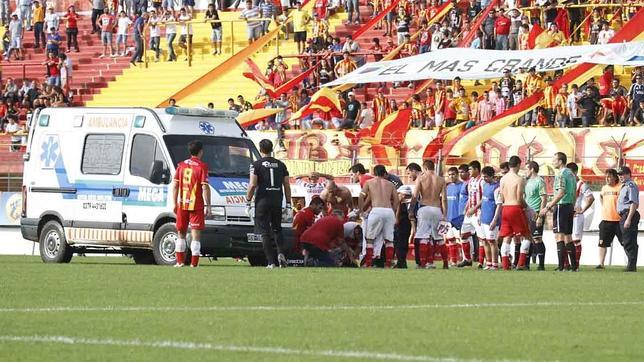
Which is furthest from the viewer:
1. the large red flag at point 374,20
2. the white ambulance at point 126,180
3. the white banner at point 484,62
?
the large red flag at point 374,20

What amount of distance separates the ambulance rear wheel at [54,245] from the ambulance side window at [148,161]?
1.78 meters

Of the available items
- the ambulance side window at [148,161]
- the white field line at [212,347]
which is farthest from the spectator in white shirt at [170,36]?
the white field line at [212,347]

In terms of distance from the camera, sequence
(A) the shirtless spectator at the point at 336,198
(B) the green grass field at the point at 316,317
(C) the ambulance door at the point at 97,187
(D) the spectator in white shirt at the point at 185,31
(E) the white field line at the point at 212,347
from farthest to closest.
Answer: (D) the spectator in white shirt at the point at 185,31
(A) the shirtless spectator at the point at 336,198
(C) the ambulance door at the point at 97,187
(B) the green grass field at the point at 316,317
(E) the white field line at the point at 212,347

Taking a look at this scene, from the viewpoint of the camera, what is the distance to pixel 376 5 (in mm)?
44125

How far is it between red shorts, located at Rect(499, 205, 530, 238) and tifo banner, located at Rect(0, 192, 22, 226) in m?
13.8

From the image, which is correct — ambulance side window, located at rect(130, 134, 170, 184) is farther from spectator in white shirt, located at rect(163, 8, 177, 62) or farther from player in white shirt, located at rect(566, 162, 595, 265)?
spectator in white shirt, located at rect(163, 8, 177, 62)

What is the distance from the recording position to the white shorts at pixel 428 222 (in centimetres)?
2450

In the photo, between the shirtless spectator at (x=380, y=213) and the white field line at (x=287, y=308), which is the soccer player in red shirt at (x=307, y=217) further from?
the white field line at (x=287, y=308)

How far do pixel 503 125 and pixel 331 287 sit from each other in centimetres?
1581

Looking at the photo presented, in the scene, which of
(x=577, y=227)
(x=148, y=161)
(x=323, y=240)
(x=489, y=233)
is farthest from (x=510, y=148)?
(x=148, y=161)

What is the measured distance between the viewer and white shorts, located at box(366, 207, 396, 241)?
24031mm

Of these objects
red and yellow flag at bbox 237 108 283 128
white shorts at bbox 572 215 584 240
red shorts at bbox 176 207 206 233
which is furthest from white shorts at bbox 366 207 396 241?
red and yellow flag at bbox 237 108 283 128

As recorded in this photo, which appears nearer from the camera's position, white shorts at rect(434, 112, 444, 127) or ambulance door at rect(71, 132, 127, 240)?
ambulance door at rect(71, 132, 127, 240)

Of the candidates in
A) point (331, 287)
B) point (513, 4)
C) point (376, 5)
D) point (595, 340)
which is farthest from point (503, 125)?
point (595, 340)
